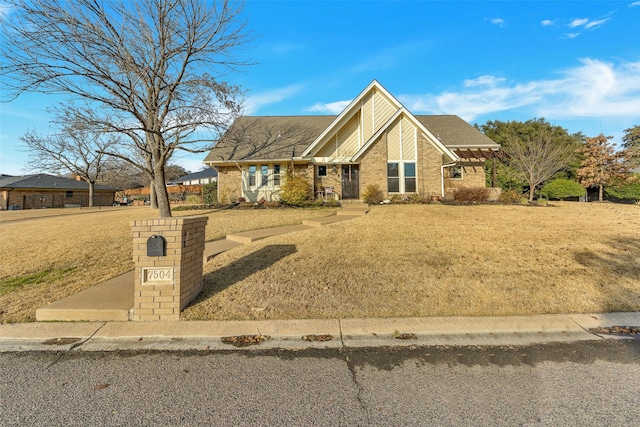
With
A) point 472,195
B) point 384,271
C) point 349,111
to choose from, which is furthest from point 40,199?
point 472,195

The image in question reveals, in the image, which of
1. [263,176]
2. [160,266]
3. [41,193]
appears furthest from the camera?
[41,193]

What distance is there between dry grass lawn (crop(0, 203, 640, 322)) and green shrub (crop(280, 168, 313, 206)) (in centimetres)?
679

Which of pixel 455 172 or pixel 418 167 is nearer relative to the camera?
pixel 418 167

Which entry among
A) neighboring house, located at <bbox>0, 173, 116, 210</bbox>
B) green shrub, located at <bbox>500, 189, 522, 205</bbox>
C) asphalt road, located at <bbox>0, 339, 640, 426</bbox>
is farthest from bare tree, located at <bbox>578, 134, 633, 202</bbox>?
neighboring house, located at <bbox>0, 173, 116, 210</bbox>

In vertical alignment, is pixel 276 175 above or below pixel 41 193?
below

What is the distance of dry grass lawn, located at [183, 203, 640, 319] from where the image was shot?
425 cm

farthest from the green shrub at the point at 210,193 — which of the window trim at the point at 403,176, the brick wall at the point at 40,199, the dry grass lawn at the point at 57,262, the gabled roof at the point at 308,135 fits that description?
the brick wall at the point at 40,199

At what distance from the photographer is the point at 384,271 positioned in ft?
17.4

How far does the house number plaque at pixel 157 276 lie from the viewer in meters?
3.89

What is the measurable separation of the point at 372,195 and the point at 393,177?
74.0 inches

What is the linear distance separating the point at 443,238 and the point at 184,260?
19.6 feet

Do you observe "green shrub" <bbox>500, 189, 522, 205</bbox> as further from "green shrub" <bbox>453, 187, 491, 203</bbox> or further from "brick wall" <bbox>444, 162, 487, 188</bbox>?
"brick wall" <bbox>444, 162, 487, 188</bbox>

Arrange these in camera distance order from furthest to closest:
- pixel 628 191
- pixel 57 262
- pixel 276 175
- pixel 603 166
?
pixel 603 166 < pixel 628 191 < pixel 276 175 < pixel 57 262

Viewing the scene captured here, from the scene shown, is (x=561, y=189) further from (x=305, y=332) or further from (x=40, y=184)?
(x=40, y=184)
